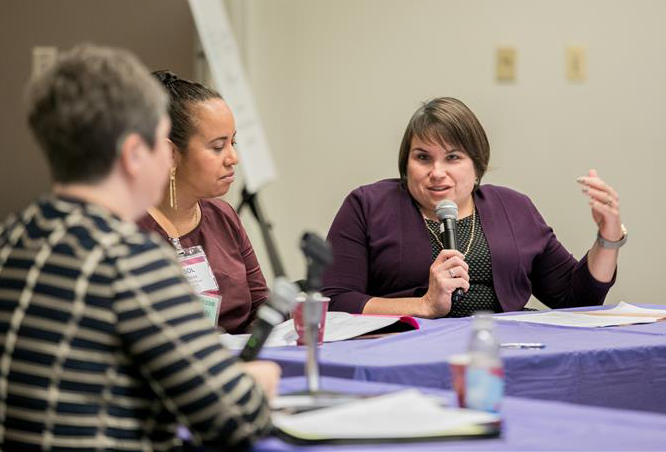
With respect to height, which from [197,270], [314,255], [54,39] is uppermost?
[54,39]

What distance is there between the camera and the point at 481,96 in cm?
388

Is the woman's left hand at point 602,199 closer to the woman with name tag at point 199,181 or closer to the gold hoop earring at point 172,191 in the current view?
the woman with name tag at point 199,181

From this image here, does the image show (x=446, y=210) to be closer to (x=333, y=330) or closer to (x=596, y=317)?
(x=596, y=317)

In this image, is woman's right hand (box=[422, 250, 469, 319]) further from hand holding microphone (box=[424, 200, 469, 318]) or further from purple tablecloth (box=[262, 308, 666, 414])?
purple tablecloth (box=[262, 308, 666, 414])

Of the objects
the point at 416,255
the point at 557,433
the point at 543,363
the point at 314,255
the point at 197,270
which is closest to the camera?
the point at 557,433

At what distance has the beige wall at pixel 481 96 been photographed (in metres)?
3.78

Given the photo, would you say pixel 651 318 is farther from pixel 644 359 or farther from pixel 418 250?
pixel 418 250

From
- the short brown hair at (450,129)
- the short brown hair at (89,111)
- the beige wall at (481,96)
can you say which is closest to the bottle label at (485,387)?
the short brown hair at (89,111)

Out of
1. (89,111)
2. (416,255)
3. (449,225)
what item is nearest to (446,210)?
(449,225)

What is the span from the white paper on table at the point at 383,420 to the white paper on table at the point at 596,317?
106 centimetres

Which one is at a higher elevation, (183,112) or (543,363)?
(183,112)

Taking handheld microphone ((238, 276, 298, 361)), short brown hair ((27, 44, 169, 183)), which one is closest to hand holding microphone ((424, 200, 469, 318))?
handheld microphone ((238, 276, 298, 361))

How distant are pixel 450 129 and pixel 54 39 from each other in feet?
7.54

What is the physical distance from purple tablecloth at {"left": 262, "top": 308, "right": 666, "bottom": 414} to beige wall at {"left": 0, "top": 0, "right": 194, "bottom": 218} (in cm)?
253
